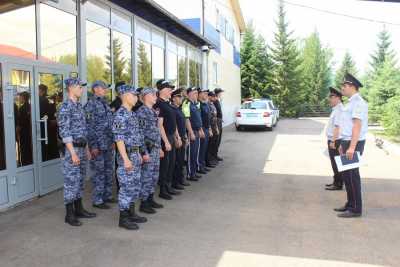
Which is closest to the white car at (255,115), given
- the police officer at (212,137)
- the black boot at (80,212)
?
the police officer at (212,137)

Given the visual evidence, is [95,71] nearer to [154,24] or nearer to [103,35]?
[103,35]

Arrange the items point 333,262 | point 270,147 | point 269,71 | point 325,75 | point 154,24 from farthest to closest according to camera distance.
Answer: point 325,75 → point 269,71 → point 270,147 → point 154,24 → point 333,262

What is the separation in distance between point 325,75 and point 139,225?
47.1 metres

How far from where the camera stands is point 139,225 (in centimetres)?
567

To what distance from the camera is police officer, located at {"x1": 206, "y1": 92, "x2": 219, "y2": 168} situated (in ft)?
34.9

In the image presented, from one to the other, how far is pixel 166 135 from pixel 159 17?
20.6ft

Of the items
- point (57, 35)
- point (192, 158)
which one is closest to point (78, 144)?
point (57, 35)

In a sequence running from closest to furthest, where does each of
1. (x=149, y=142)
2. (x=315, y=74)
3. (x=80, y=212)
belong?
1. (x=80, y=212)
2. (x=149, y=142)
3. (x=315, y=74)

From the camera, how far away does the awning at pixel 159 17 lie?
10.5 m

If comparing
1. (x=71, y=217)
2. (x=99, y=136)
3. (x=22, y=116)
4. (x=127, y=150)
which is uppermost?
(x=22, y=116)

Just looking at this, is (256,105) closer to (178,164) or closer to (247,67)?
(178,164)

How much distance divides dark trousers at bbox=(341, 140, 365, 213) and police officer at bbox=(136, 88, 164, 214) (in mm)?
2760

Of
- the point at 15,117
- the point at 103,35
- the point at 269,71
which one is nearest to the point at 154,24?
the point at 103,35

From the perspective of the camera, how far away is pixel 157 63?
1352 centimetres
